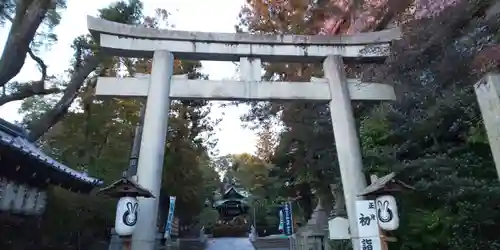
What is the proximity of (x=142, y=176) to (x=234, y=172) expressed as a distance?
3779 cm

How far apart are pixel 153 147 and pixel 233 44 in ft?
9.13

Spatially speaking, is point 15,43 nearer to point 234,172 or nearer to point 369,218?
point 369,218

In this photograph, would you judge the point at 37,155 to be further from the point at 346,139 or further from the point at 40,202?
the point at 346,139

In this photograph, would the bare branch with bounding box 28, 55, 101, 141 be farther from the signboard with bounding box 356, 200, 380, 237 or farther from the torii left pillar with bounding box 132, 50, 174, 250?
the signboard with bounding box 356, 200, 380, 237

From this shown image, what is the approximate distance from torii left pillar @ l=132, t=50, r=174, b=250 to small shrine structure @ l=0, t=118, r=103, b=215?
1.81 m

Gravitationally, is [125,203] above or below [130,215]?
above

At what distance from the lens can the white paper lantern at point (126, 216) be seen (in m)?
6.17

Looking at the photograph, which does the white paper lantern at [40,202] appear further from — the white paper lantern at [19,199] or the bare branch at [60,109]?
the bare branch at [60,109]

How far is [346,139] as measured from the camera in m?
7.94

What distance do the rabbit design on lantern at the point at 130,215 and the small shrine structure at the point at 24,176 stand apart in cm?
183

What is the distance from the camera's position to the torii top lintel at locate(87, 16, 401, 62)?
792cm

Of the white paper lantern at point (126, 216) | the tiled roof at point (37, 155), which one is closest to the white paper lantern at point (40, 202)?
the tiled roof at point (37, 155)

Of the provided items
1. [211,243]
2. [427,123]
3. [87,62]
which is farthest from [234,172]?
[427,123]

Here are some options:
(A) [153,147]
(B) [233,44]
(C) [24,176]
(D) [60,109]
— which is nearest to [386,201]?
(A) [153,147]
